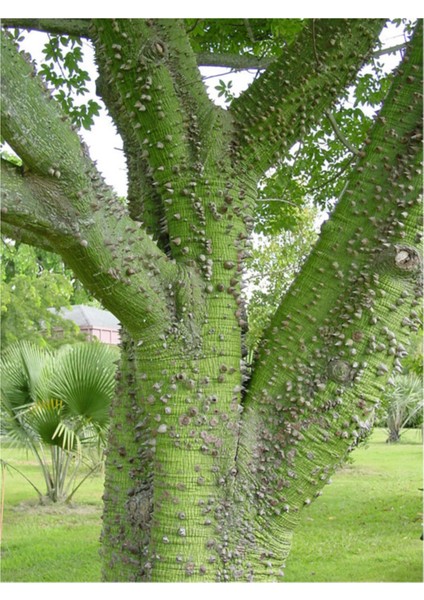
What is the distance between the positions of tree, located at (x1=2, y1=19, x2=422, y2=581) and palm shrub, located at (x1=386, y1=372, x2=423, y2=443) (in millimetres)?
6874

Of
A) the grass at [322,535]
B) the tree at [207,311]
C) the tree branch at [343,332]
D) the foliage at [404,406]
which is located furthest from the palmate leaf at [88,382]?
the foliage at [404,406]

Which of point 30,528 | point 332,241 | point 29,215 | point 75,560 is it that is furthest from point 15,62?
point 30,528

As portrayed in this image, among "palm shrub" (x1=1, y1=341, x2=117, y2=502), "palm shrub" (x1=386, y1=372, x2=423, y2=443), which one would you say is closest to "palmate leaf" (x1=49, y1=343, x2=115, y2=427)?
"palm shrub" (x1=1, y1=341, x2=117, y2=502)

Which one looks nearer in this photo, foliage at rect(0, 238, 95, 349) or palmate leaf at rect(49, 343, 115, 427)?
palmate leaf at rect(49, 343, 115, 427)

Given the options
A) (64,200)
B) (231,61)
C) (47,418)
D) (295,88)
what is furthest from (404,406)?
(64,200)

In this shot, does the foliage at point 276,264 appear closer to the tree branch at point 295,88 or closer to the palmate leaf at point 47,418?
the palmate leaf at point 47,418

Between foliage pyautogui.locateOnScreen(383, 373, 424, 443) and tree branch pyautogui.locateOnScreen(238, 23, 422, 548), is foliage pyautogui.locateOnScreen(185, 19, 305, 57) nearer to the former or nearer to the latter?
tree branch pyautogui.locateOnScreen(238, 23, 422, 548)

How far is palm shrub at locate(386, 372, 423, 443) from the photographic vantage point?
1100 cm

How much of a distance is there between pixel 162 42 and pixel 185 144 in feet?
1.26

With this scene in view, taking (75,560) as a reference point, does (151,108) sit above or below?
above

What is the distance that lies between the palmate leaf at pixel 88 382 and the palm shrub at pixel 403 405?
4356 millimetres

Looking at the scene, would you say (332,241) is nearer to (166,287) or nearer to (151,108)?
(166,287)

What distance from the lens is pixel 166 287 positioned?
2.09m
